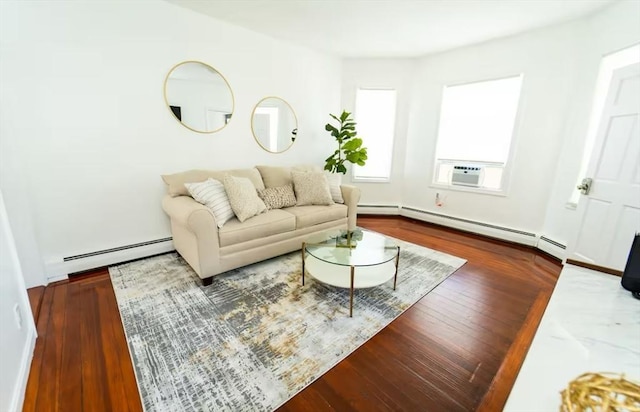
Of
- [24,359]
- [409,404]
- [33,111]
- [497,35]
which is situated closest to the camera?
[409,404]

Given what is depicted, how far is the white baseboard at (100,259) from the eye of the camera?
2.27 metres

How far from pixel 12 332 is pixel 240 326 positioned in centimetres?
115

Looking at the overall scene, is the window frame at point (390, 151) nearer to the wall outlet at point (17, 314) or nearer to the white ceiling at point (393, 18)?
the white ceiling at point (393, 18)

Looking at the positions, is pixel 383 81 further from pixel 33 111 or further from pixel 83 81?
pixel 33 111

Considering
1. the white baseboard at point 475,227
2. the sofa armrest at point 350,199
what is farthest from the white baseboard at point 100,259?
the white baseboard at point 475,227

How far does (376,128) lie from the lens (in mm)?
4480

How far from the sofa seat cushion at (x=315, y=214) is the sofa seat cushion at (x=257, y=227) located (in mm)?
102

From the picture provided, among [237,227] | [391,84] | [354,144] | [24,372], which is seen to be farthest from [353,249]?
[391,84]

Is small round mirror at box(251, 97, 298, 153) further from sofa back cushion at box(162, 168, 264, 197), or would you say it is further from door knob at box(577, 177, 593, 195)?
door knob at box(577, 177, 593, 195)

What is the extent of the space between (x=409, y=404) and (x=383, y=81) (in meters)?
4.29

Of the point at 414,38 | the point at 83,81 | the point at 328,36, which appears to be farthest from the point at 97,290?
the point at 414,38

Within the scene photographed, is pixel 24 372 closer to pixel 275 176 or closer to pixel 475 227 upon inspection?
pixel 275 176

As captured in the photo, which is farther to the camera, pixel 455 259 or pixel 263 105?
pixel 263 105

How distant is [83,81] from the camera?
225cm
